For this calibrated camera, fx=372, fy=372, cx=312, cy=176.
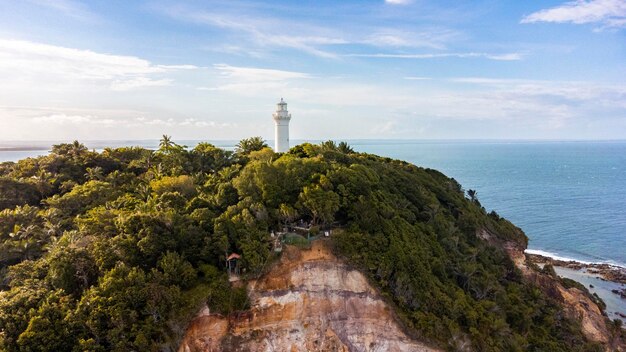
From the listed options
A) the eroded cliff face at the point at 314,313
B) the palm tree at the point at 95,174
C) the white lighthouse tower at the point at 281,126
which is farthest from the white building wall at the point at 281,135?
the eroded cliff face at the point at 314,313

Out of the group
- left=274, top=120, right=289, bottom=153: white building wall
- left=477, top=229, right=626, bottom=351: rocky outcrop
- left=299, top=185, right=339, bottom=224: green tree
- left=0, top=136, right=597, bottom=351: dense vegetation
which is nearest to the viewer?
left=0, top=136, right=597, bottom=351: dense vegetation

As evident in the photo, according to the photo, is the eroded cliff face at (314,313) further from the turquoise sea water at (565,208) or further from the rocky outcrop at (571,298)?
the turquoise sea water at (565,208)

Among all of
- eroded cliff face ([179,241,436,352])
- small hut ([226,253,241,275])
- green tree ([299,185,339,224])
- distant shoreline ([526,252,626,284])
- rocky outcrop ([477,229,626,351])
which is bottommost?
distant shoreline ([526,252,626,284])

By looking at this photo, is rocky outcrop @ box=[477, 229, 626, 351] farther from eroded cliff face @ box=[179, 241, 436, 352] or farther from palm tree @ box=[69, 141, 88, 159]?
palm tree @ box=[69, 141, 88, 159]

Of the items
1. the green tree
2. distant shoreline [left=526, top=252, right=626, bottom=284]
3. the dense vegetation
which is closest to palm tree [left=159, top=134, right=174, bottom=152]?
the dense vegetation

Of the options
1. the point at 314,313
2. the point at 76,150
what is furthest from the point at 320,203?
the point at 76,150

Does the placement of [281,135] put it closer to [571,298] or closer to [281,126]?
[281,126]
